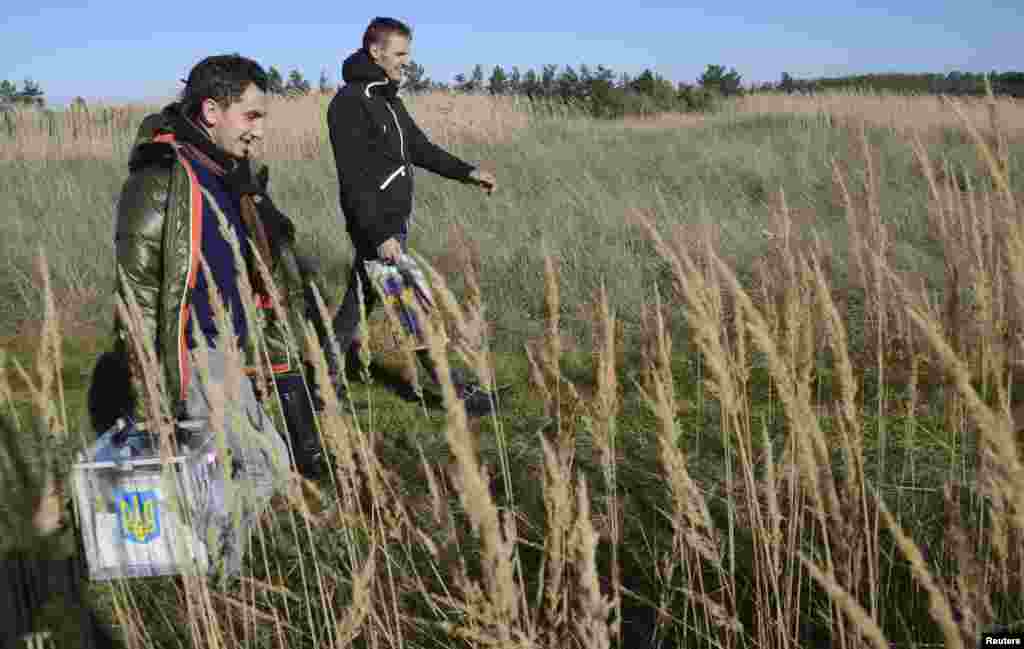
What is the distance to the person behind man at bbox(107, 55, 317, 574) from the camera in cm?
233

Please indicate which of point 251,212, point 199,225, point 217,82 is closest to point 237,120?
point 217,82

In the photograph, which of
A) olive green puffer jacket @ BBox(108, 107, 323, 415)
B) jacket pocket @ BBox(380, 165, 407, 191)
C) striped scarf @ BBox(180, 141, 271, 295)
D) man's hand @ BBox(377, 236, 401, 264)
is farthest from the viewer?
jacket pocket @ BBox(380, 165, 407, 191)

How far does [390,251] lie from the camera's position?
370 centimetres

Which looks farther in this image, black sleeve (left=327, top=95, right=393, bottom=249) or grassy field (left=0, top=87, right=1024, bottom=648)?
black sleeve (left=327, top=95, right=393, bottom=249)

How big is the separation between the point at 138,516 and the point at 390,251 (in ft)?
5.91

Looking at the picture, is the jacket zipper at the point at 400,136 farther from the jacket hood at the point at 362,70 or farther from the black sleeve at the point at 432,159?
the black sleeve at the point at 432,159

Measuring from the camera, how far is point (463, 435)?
98cm

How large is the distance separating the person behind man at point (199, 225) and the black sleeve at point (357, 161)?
91 centimetres

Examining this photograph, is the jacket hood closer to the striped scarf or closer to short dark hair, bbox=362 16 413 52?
short dark hair, bbox=362 16 413 52

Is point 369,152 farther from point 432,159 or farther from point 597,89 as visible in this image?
point 597,89

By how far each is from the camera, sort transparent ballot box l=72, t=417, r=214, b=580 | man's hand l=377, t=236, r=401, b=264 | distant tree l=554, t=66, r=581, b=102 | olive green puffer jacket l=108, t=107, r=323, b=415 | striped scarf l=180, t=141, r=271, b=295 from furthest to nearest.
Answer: distant tree l=554, t=66, r=581, b=102 < man's hand l=377, t=236, r=401, b=264 < striped scarf l=180, t=141, r=271, b=295 < olive green puffer jacket l=108, t=107, r=323, b=415 < transparent ballot box l=72, t=417, r=214, b=580

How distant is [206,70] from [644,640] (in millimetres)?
2024

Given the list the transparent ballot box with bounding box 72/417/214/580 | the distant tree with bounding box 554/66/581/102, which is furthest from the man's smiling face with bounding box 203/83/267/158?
the distant tree with bounding box 554/66/581/102

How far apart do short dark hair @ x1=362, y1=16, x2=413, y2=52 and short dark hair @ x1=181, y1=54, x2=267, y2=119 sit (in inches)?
50.5
